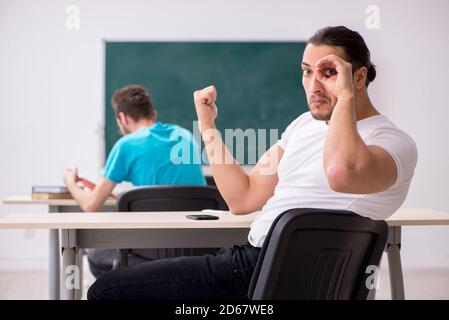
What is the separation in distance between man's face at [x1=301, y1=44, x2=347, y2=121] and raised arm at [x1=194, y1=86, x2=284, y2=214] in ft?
0.82

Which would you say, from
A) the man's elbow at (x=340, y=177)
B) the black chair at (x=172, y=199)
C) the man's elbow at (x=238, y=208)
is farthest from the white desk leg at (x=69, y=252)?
the man's elbow at (x=340, y=177)

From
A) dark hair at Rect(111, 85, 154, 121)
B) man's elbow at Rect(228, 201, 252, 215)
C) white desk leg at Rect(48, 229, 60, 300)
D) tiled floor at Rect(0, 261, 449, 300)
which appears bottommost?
tiled floor at Rect(0, 261, 449, 300)

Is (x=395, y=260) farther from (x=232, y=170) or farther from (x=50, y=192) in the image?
(x=50, y=192)

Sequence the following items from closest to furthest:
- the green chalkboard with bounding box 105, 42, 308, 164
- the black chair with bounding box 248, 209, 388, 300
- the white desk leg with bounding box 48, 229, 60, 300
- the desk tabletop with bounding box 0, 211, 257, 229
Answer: the black chair with bounding box 248, 209, 388, 300, the desk tabletop with bounding box 0, 211, 257, 229, the white desk leg with bounding box 48, 229, 60, 300, the green chalkboard with bounding box 105, 42, 308, 164

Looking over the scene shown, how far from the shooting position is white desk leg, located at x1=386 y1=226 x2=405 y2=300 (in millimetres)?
2270

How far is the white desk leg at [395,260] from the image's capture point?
2.27 metres

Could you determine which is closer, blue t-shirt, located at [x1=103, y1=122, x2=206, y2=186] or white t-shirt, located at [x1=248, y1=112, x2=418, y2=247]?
white t-shirt, located at [x1=248, y1=112, x2=418, y2=247]

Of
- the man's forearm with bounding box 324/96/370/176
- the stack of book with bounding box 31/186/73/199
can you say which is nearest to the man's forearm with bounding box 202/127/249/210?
the man's forearm with bounding box 324/96/370/176

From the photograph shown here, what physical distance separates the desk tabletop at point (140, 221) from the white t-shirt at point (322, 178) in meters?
0.48

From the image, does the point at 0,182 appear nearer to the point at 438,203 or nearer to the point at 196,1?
the point at 196,1

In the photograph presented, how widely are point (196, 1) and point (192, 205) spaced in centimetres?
249

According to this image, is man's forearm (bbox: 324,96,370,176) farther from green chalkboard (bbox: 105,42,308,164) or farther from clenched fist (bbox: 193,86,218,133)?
green chalkboard (bbox: 105,42,308,164)

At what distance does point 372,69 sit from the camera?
1602 millimetres
